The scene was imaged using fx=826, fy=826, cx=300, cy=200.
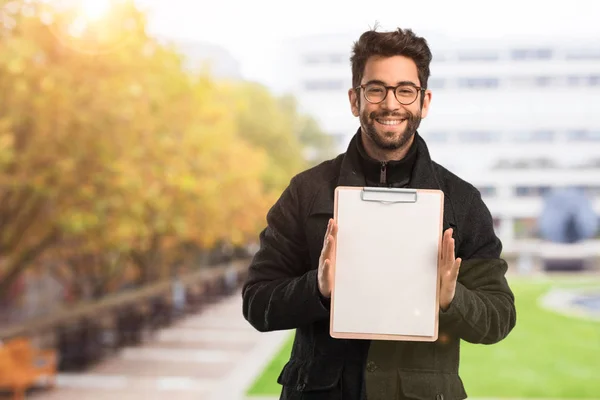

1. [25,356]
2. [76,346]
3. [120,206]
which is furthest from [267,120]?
[25,356]

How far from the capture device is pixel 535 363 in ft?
34.8

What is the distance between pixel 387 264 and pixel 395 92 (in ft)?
0.91

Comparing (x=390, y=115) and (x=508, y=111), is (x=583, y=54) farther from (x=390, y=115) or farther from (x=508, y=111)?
(x=390, y=115)

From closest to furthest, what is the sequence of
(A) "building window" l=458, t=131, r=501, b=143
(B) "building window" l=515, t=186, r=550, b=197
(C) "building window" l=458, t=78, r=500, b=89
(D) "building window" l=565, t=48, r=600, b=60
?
(D) "building window" l=565, t=48, r=600, b=60, (C) "building window" l=458, t=78, r=500, b=89, (A) "building window" l=458, t=131, r=501, b=143, (B) "building window" l=515, t=186, r=550, b=197

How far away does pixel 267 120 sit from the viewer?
1481cm

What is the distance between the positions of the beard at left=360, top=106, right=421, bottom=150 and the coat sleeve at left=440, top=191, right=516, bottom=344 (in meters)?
0.16

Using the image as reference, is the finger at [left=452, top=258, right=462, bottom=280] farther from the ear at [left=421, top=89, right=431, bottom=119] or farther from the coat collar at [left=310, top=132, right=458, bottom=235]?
the ear at [left=421, top=89, right=431, bottom=119]

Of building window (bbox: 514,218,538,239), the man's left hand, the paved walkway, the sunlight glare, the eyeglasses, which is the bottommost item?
the paved walkway

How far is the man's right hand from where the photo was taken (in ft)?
3.97

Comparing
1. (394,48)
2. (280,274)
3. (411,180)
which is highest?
(394,48)

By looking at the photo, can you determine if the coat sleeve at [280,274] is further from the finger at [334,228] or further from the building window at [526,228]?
the building window at [526,228]

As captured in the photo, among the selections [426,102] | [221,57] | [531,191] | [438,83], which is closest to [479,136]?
[531,191]

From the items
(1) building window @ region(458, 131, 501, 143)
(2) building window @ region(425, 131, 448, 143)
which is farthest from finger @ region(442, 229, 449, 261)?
(1) building window @ region(458, 131, 501, 143)

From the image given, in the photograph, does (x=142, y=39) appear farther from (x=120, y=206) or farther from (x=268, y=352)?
(x=268, y=352)
